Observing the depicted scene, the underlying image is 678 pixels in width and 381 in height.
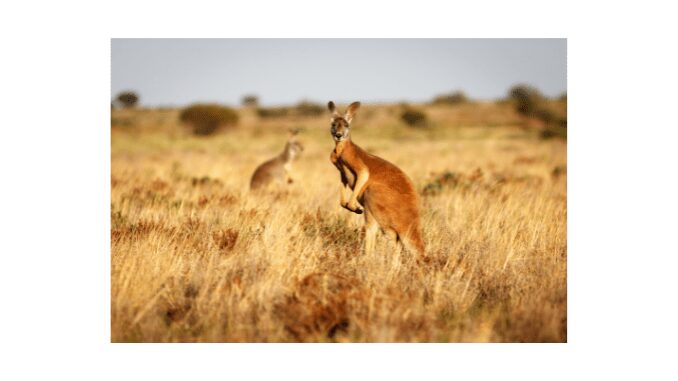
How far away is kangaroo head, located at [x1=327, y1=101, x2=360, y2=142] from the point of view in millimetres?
5898

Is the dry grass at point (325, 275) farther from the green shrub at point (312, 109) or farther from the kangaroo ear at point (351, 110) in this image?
the green shrub at point (312, 109)

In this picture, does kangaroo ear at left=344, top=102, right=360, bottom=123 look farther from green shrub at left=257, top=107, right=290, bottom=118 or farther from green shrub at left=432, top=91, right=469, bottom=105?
green shrub at left=432, top=91, right=469, bottom=105

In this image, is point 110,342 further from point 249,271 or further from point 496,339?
point 496,339

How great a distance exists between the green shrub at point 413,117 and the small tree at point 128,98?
110 ft

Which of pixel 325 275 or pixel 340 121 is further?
pixel 340 121

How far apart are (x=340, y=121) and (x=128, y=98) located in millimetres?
5335

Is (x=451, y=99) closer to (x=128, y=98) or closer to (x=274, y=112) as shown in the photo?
(x=274, y=112)

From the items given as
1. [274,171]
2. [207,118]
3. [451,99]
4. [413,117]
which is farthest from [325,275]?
[451,99]

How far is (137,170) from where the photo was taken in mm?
15086

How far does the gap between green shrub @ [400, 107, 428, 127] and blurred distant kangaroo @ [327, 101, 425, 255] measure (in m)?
36.1

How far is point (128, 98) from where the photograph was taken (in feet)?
31.2

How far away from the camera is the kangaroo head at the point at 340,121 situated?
5.90 metres

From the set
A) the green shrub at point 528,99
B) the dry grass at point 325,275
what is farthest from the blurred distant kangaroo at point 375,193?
the green shrub at point 528,99
